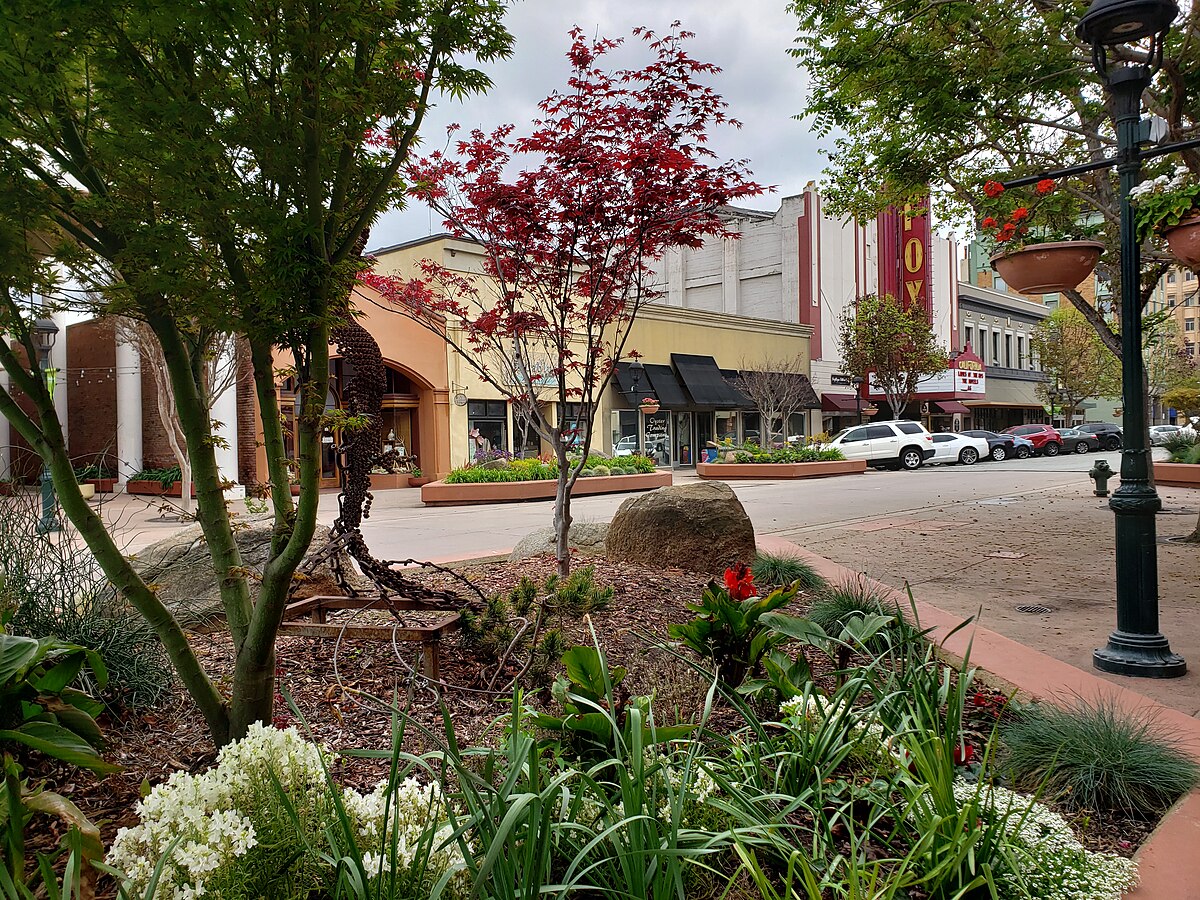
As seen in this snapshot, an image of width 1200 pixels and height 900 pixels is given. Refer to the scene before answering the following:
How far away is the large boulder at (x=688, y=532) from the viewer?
681 cm

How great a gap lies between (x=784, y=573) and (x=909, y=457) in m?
25.2

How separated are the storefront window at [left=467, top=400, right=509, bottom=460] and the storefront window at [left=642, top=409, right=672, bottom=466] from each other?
6.03 meters

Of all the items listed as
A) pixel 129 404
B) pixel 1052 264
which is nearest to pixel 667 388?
pixel 129 404

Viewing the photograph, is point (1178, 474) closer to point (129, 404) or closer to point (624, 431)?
point (624, 431)

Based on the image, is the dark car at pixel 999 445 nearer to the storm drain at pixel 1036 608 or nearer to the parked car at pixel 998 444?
the parked car at pixel 998 444

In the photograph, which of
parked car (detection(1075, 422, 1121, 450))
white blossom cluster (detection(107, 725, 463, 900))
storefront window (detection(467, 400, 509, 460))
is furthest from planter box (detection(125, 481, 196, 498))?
parked car (detection(1075, 422, 1121, 450))

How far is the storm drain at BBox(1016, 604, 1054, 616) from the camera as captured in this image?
6.29 metres

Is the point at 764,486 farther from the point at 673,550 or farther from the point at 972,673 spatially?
the point at 972,673

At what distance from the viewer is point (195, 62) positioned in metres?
2.46

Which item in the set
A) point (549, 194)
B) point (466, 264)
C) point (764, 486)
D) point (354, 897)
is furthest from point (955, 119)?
point (466, 264)

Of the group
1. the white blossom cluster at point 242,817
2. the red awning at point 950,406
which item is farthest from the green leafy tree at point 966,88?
the red awning at point 950,406

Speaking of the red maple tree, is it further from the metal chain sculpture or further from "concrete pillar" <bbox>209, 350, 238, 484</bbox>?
"concrete pillar" <bbox>209, 350, 238, 484</bbox>

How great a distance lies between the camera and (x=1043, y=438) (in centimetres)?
3922

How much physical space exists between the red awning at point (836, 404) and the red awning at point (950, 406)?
20.5 feet
